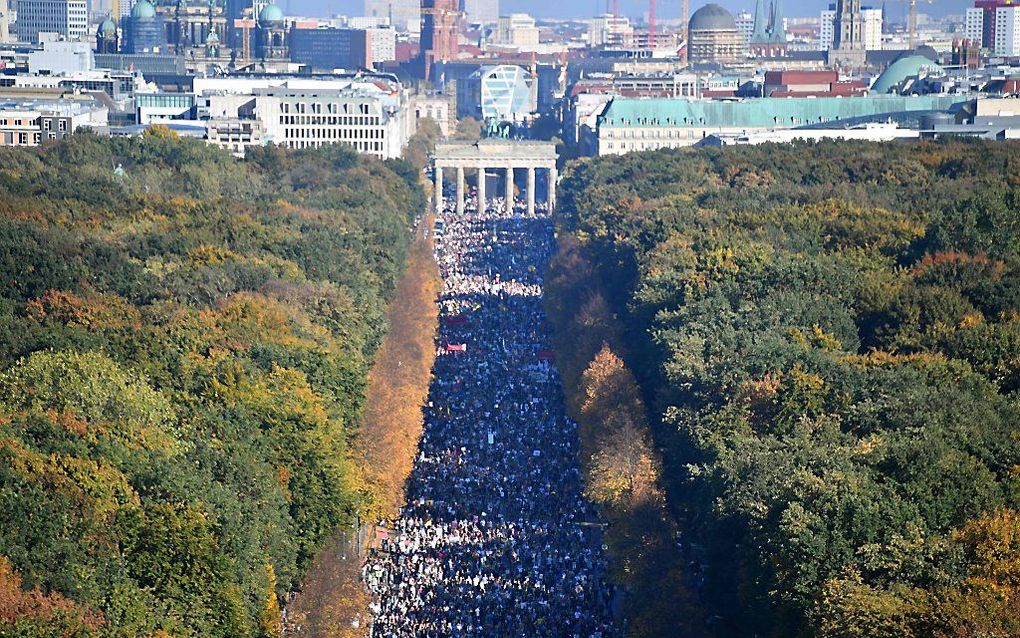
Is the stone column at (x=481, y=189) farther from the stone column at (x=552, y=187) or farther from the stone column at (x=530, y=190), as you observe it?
the stone column at (x=552, y=187)

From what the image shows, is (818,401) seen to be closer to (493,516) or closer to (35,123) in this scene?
(493,516)

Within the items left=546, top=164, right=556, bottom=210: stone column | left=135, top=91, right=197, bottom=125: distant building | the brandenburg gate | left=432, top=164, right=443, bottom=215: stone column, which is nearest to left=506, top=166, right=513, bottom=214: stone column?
the brandenburg gate

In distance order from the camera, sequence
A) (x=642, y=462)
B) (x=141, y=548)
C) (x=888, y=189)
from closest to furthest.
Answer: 1. (x=141, y=548)
2. (x=642, y=462)
3. (x=888, y=189)

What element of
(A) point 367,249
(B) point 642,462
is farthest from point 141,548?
(A) point 367,249

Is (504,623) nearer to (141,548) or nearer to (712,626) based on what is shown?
(712,626)

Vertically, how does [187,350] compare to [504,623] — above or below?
above

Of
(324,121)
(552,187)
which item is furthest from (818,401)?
(552,187)
